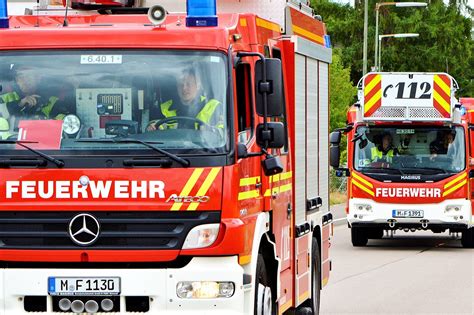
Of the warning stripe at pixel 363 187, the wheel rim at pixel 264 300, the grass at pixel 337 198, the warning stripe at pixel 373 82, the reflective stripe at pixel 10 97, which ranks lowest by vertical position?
the grass at pixel 337 198

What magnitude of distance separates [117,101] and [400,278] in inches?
410

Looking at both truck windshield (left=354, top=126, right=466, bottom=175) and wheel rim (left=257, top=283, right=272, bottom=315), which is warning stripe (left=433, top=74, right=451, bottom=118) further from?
wheel rim (left=257, top=283, right=272, bottom=315)

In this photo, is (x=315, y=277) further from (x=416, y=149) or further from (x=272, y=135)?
(x=416, y=149)

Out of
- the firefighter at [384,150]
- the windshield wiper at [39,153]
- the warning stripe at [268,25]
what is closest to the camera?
the windshield wiper at [39,153]

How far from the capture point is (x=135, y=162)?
9594mm

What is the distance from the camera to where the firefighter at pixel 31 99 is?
9883 millimetres

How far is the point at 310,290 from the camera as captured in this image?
1346cm

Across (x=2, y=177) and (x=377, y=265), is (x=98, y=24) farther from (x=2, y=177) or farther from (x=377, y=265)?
(x=377, y=265)

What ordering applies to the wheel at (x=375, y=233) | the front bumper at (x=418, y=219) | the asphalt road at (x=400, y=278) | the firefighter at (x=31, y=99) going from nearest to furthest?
1. the firefighter at (x=31, y=99)
2. the asphalt road at (x=400, y=278)
3. the front bumper at (x=418, y=219)
4. the wheel at (x=375, y=233)

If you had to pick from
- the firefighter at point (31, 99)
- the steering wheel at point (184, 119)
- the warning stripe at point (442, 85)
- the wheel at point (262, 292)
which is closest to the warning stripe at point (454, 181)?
the warning stripe at point (442, 85)

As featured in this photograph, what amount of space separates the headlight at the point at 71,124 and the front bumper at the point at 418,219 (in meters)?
15.9

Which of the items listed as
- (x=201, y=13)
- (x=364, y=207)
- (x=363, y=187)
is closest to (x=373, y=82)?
(x=363, y=187)

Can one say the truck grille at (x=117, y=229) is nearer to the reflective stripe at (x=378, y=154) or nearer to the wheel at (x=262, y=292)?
the wheel at (x=262, y=292)

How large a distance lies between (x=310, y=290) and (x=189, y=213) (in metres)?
4.13
